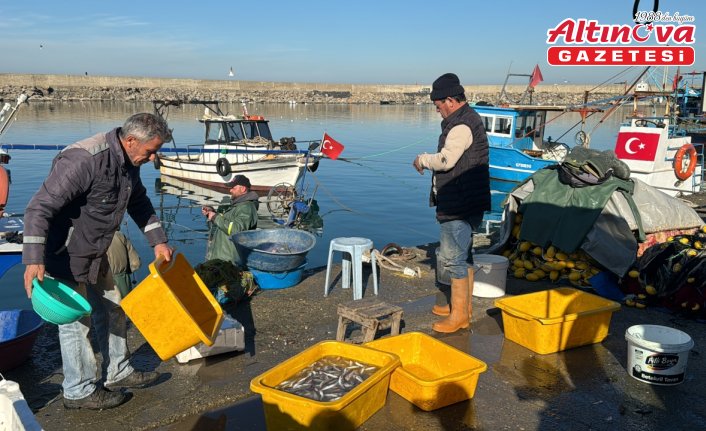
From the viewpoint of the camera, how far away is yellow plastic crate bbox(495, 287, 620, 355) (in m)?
4.34

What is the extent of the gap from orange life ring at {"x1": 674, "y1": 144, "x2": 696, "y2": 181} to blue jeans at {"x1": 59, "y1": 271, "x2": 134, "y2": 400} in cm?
1184

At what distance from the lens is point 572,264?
6293 mm

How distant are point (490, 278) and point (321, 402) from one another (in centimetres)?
330

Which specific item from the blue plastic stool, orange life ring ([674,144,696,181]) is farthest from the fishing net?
orange life ring ([674,144,696,181])

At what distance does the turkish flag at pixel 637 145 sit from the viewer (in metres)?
11.6

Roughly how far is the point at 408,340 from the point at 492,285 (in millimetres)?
2120

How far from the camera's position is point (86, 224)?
324 cm

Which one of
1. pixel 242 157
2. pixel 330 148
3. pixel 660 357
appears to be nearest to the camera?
pixel 660 357

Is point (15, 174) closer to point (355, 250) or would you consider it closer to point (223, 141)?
point (223, 141)

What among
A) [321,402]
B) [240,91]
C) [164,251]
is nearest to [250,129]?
[164,251]

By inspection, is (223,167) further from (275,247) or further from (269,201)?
(275,247)

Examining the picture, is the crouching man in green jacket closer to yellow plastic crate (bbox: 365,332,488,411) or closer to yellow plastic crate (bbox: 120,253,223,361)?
yellow plastic crate (bbox: 120,253,223,361)

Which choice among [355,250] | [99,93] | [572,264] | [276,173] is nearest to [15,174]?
[276,173]

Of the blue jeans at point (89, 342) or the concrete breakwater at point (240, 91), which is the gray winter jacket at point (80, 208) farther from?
the concrete breakwater at point (240, 91)
